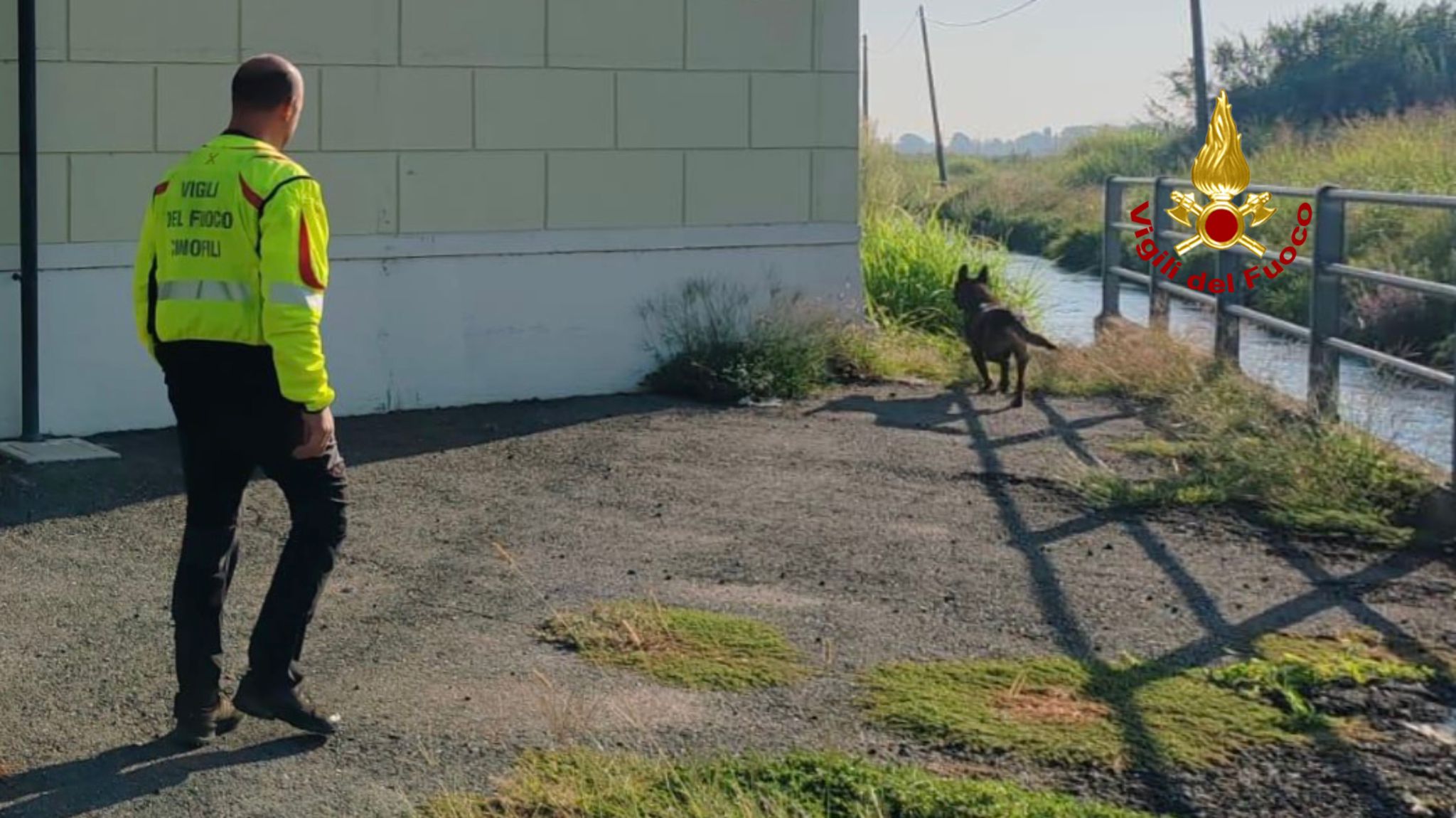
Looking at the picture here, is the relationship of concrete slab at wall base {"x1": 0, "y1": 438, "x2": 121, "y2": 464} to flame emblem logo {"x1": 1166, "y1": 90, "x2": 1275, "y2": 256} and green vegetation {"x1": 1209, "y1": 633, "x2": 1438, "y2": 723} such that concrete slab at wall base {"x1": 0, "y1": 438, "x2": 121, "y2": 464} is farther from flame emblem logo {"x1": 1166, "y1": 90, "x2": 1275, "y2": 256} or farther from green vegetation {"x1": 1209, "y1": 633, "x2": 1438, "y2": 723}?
flame emblem logo {"x1": 1166, "y1": 90, "x2": 1275, "y2": 256}

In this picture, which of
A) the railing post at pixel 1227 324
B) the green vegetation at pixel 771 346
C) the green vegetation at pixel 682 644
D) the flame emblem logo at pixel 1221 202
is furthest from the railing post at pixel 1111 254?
the green vegetation at pixel 682 644

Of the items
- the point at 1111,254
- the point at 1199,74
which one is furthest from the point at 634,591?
the point at 1199,74

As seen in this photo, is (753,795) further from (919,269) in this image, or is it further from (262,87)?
(919,269)

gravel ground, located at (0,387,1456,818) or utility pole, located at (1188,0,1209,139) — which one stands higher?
utility pole, located at (1188,0,1209,139)

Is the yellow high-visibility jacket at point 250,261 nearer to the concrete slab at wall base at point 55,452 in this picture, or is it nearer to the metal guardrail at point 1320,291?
the concrete slab at wall base at point 55,452

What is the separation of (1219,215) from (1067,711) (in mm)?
8372

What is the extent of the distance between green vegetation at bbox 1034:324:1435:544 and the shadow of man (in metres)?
4.58

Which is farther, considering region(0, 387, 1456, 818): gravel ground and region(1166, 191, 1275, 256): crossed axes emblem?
region(1166, 191, 1275, 256): crossed axes emblem

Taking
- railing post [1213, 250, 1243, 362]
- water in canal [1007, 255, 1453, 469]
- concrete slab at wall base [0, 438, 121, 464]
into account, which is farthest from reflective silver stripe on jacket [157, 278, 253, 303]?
railing post [1213, 250, 1243, 362]

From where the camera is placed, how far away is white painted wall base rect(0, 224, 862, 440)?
34.1ft

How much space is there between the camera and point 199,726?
18.2 feet

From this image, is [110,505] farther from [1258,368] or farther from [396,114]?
[1258,368]

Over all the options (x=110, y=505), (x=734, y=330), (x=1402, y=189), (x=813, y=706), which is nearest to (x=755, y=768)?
(x=813, y=706)

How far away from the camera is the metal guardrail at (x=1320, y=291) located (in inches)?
364
